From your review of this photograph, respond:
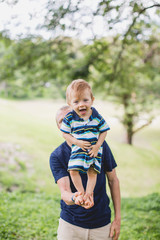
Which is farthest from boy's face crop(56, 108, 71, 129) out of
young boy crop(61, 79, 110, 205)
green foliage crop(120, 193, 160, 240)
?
green foliage crop(120, 193, 160, 240)

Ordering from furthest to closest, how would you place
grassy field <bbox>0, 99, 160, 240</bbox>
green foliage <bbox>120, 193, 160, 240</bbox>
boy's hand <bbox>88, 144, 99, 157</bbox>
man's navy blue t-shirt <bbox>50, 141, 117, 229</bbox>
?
grassy field <bbox>0, 99, 160, 240</bbox>, green foliage <bbox>120, 193, 160, 240</bbox>, man's navy blue t-shirt <bbox>50, 141, 117, 229</bbox>, boy's hand <bbox>88, 144, 99, 157</bbox>

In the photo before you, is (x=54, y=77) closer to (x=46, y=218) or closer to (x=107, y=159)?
(x=46, y=218)

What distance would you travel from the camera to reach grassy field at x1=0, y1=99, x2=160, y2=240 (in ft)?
13.5

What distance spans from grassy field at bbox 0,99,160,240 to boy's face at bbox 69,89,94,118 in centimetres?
254

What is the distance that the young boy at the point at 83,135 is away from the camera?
1.71 m

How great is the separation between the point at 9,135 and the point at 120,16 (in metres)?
12.2

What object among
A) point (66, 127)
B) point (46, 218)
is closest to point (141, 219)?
point (46, 218)

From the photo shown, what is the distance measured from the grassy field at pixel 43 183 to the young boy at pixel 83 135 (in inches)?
91.9

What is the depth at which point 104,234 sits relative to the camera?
1886 millimetres

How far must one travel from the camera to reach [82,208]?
183 cm

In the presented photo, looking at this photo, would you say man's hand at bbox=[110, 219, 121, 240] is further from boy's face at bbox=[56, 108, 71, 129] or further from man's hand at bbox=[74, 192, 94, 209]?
boy's face at bbox=[56, 108, 71, 129]

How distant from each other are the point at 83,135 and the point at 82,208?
1.81 feet

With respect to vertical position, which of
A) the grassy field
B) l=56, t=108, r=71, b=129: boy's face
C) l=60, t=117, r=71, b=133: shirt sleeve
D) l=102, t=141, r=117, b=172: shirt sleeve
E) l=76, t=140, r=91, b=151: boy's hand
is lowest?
the grassy field

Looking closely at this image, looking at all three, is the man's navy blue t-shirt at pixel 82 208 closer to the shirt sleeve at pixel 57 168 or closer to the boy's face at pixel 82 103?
the shirt sleeve at pixel 57 168
